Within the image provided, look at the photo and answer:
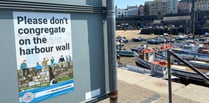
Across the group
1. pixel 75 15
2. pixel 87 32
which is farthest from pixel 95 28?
pixel 75 15

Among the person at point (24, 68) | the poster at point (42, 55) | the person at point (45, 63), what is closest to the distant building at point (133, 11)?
the poster at point (42, 55)

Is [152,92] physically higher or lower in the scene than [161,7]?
lower

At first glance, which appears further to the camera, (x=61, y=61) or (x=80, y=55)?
(x=80, y=55)

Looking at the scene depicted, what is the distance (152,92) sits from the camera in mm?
6414

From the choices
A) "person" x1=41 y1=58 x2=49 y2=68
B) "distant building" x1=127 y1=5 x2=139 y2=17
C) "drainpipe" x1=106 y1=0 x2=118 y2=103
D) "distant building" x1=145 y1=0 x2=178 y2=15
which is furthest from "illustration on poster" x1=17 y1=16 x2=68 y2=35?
"distant building" x1=127 y1=5 x2=139 y2=17

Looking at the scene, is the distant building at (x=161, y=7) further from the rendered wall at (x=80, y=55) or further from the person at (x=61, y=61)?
the person at (x=61, y=61)

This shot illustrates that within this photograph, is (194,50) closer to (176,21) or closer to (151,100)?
(151,100)

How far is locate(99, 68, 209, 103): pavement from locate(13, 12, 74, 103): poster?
278 cm

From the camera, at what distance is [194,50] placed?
1082 inches

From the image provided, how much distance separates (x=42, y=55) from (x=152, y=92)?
15.2 feet

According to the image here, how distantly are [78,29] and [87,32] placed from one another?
16cm

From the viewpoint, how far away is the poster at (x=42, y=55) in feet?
7.23

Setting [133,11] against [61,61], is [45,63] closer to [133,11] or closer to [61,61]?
[61,61]

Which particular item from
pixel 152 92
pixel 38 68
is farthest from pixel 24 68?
pixel 152 92
